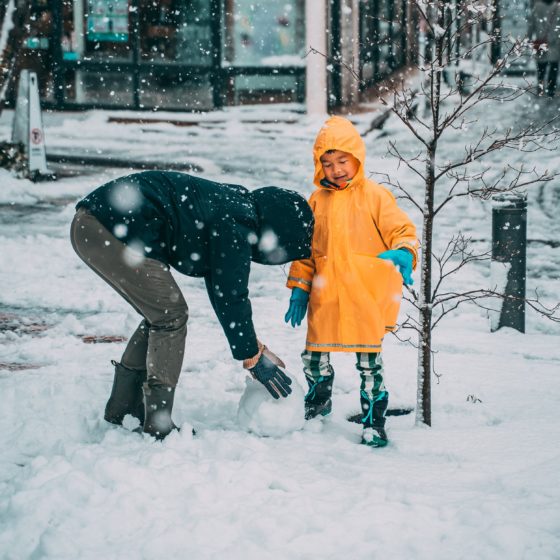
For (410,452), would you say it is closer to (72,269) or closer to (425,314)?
(425,314)

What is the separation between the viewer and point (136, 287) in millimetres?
3764

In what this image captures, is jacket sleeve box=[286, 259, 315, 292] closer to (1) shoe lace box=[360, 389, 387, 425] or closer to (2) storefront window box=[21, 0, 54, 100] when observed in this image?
(1) shoe lace box=[360, 389, 387, 425]

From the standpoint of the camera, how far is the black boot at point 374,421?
4.02m

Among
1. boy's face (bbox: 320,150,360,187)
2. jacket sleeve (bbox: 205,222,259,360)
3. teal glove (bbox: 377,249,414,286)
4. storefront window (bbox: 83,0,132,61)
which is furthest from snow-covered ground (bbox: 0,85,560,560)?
storefront window (bbox: 83,0,132,61)

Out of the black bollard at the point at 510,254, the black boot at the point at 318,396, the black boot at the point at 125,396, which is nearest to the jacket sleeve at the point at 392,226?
the black boot at the point at 318,396

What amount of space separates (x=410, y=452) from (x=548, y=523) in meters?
0.88

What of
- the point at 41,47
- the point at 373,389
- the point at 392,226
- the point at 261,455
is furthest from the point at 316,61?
the point at 261,455

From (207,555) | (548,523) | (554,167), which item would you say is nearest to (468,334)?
(548,523)

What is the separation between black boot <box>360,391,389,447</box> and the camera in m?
4.02

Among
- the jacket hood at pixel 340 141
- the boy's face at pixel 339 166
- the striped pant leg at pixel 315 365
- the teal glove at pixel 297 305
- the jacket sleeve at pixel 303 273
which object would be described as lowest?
the striped pant leg at pixel 315 365

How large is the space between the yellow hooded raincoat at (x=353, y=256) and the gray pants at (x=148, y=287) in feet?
2.21

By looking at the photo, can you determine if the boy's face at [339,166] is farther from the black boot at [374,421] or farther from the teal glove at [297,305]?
the black boot at [374,421]

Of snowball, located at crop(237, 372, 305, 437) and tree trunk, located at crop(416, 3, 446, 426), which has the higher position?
tree trunk, located at crop(416, 3, 446, 426)

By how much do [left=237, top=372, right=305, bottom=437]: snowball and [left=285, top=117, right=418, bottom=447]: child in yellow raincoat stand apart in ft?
0.91
